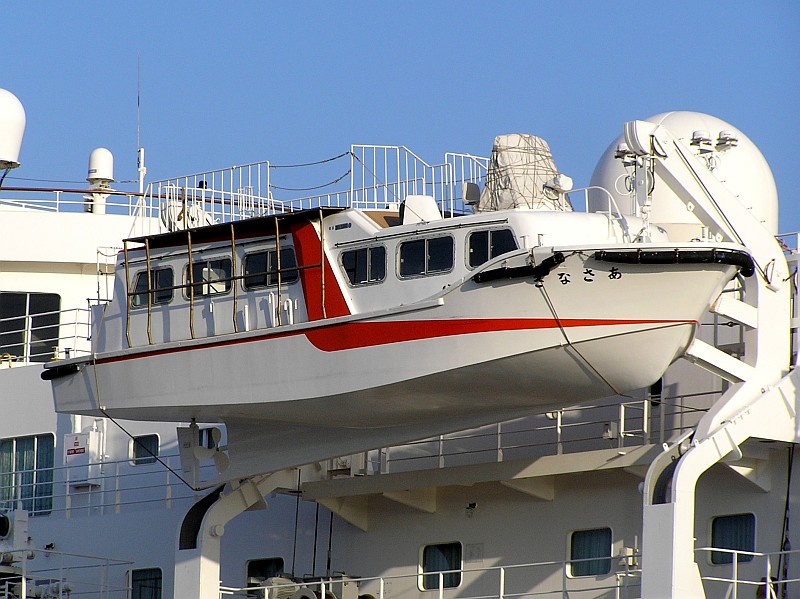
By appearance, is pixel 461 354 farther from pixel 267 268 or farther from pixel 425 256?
pixel 267 268

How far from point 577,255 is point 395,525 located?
22.2 ft

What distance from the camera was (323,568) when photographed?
72.2 ft

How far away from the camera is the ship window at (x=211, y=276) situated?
755 inches

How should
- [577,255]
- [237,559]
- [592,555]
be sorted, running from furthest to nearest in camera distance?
[237,559]
[592,555]
[577,255]

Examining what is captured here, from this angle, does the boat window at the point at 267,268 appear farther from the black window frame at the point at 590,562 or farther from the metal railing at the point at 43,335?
the metal railing at the point at 43,335

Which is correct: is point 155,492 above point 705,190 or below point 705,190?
below

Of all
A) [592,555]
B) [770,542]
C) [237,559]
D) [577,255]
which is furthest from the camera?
[237,559]

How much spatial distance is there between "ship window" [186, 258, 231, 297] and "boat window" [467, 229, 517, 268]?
11.6 feet

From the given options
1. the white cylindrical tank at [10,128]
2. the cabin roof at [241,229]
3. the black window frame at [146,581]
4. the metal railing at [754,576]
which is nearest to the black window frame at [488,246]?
the cabin roof at [241,229]

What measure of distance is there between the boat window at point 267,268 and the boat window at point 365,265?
723 millimetres

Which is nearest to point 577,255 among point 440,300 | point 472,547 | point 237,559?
point 440,300

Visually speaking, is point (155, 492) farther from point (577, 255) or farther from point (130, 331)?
point (577, 255)

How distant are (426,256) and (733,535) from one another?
5.29 meters

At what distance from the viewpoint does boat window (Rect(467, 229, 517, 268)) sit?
1719 centimetres
